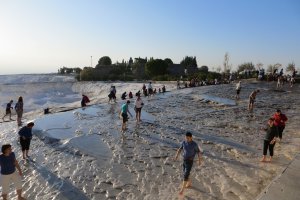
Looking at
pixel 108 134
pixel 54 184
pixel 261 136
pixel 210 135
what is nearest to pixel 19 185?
pixel 54 184

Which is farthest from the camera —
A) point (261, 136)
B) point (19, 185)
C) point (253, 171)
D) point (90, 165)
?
point (261, 136)

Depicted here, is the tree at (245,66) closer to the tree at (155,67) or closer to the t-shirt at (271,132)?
the tree at (155,67)

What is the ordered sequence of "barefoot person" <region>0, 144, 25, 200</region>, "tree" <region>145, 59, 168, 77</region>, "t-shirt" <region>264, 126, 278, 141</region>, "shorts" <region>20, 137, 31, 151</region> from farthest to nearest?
"tree" <region>145, 59, 168, 77</region>
"shorts" <region>20, 137, 31, 151</region>
"t-shirt" <region>264, 126, 278, 141</region>
"barefoot person" <region>0, 144, 25, 200</region>

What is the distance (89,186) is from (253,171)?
4842mm

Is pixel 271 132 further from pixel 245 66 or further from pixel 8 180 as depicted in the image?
pixel 245 66

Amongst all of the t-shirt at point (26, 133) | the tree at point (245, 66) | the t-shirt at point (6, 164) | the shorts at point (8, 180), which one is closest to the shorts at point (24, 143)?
the t-shirt at point (26, 133)

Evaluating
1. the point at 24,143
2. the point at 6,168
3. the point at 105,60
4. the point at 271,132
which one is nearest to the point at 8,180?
the point at 6,168

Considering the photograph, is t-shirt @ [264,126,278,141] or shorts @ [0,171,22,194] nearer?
shorts @ [0,171,22,194]

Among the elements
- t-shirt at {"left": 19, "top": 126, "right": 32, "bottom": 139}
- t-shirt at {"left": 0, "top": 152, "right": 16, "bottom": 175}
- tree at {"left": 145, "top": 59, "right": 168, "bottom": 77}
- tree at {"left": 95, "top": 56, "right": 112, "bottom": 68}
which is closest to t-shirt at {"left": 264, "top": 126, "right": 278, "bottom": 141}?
t-shirt at {"left": 0, "top": 152, "right": 16, "bottom": 175}

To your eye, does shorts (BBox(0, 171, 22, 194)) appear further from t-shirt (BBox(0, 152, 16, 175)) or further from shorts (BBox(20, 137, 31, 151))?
shorts (BBox(20, 137, 31, 151))

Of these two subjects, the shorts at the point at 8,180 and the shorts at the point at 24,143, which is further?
the shorts at the point at 24,143

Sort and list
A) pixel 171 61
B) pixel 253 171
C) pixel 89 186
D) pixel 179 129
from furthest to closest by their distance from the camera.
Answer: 1. pixel 171 61
2. pixel 179 129
3. pixel 253 171
4. pixel 89 186

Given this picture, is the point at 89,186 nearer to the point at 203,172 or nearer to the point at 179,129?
the point at 203,172

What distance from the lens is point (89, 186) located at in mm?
9258
